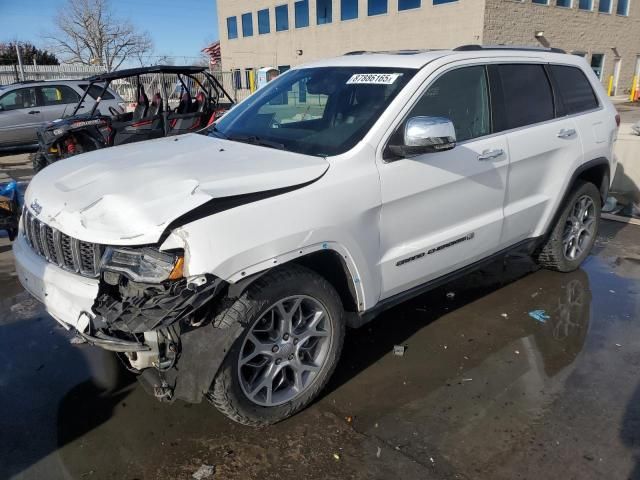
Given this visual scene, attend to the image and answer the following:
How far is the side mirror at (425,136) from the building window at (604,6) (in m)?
30.8

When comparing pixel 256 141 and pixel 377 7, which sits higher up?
pixel 377 7

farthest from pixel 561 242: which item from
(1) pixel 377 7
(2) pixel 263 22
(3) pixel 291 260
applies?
(2) pixel 263 22

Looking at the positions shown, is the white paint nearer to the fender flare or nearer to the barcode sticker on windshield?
the fender flare

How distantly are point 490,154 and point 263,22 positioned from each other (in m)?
35.1

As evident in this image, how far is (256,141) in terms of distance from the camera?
342cm

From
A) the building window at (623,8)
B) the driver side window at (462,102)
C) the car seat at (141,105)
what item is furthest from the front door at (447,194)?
the building window at (623,8)

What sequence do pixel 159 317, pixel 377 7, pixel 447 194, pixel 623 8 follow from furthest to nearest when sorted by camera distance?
1. pixel 623 8
2. pixel 377 7
3. pixel 447 194
4. pixel 159 317

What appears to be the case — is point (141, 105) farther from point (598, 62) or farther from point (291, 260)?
point (598, 62)

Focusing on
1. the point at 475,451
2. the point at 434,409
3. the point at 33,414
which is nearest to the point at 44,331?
the point at 33,414

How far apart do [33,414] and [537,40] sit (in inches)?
1057

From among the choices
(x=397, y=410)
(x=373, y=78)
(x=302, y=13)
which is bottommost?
(x=397, y=410)

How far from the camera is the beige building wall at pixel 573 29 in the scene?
75.0 ft

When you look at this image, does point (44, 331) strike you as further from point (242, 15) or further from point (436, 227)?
point (242, 15)

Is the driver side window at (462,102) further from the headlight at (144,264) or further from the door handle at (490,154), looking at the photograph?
the headlight at (144,264)
